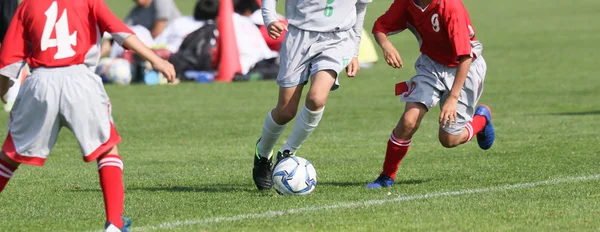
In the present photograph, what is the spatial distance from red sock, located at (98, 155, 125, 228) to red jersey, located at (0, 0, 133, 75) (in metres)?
0.54

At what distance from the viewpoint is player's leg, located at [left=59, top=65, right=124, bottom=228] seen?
598cm

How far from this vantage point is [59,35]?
19.8 feet

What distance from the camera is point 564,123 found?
1271 centimetres

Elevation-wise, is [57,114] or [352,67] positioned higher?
[57,114]

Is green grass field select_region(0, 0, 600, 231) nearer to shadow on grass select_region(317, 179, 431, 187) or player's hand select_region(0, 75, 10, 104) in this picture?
shadow on grass select_region(317, 179, 431, 187)

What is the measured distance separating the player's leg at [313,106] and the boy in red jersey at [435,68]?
18.9 inches

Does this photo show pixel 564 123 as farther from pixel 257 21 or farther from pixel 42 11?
pixel 257 21

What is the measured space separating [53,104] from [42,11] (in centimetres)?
49

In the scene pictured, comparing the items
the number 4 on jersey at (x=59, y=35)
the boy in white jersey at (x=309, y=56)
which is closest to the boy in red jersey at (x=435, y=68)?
the boy in white jersey at (x=309, y=56)

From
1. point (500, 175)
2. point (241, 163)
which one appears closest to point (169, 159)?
point (241, 163)

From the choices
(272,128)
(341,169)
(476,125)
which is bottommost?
(341,169)

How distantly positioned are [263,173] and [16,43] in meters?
2.64

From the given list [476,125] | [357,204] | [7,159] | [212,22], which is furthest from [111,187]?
[212,22]

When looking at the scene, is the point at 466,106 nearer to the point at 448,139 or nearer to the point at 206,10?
the point at 448,139
